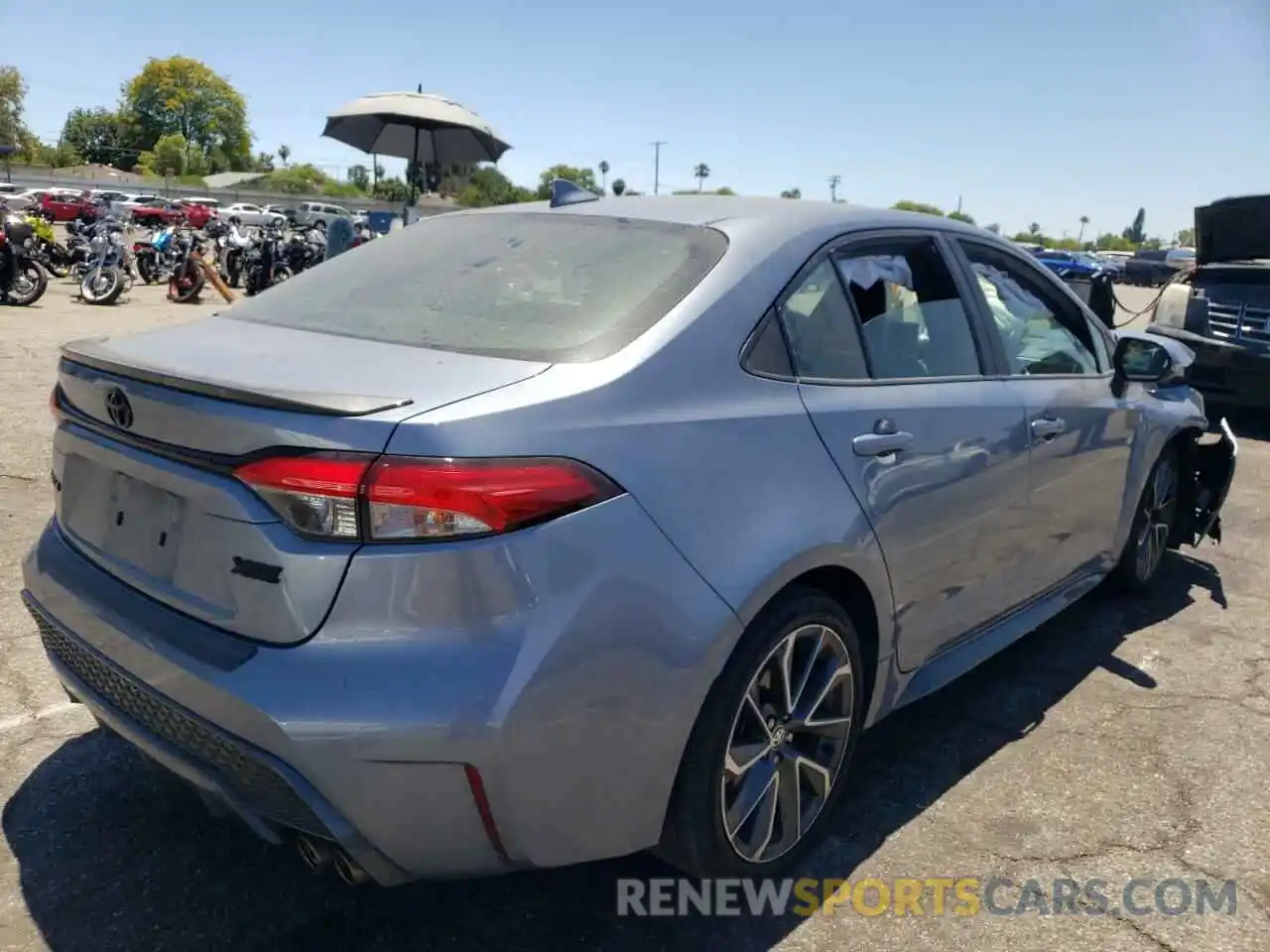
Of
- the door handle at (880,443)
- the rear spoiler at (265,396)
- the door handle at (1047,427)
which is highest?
the rear spoiler at (265,396)

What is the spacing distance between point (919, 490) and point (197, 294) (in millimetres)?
15703

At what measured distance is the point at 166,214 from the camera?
4259 centimetres

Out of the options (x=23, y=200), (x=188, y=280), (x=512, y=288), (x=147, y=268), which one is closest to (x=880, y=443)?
(x=512, y=288)

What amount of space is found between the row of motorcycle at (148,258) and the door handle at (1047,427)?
10282mm

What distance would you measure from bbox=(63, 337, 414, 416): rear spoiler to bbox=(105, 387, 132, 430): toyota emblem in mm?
41

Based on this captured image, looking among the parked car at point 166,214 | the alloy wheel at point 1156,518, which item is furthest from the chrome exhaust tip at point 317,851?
the parked car at point 166,214

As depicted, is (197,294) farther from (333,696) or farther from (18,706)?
(333,696)

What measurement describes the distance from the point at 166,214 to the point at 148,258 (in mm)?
27412

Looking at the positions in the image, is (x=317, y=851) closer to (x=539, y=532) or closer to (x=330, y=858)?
(x=330, y=858)

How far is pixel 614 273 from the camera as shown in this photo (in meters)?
2.43

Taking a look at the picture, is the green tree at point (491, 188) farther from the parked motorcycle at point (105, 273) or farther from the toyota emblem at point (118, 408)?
the toyota emblem at point (118, 408)

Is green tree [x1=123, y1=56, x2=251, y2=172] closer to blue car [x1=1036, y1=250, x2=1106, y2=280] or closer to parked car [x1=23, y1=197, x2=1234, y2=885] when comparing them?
blue car [x1=1036, y1=250, x2=1106, y2=280]

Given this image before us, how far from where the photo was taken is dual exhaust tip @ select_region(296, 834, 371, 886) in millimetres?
1839

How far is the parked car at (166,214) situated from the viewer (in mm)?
36947
